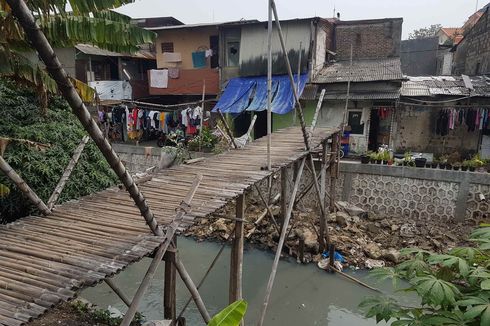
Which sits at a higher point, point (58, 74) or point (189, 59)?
point (189, 59)

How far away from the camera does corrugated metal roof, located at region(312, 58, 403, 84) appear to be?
45.0 feet

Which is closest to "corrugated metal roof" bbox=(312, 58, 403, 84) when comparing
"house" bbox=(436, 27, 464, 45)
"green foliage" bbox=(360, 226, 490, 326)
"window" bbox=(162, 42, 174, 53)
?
"window" bbox=(162, 42, 174, 53)

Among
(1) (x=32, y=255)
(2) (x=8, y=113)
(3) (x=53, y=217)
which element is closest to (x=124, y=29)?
(3) (x=53, y=217)

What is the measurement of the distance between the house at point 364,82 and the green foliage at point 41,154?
794 centimetres

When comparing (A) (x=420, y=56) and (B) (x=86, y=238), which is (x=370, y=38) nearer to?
(A) (x=420, y=56)

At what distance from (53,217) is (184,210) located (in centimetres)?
191

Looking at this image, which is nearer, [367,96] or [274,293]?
[274,293]

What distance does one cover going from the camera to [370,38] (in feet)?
56.5

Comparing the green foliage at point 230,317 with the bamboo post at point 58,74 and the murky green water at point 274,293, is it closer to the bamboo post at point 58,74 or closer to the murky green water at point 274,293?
the bamboo post at point 58,74

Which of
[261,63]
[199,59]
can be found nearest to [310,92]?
[261,63]

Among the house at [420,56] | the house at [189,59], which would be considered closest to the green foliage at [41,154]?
the house at [189,59]

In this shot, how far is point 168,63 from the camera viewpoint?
17.8 m

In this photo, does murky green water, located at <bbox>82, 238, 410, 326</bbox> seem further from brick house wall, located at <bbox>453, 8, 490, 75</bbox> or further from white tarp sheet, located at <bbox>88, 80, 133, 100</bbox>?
brick house wall, located at <bbox>453, 8, 490, 75</bbox>

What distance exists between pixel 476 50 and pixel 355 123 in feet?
24.8
